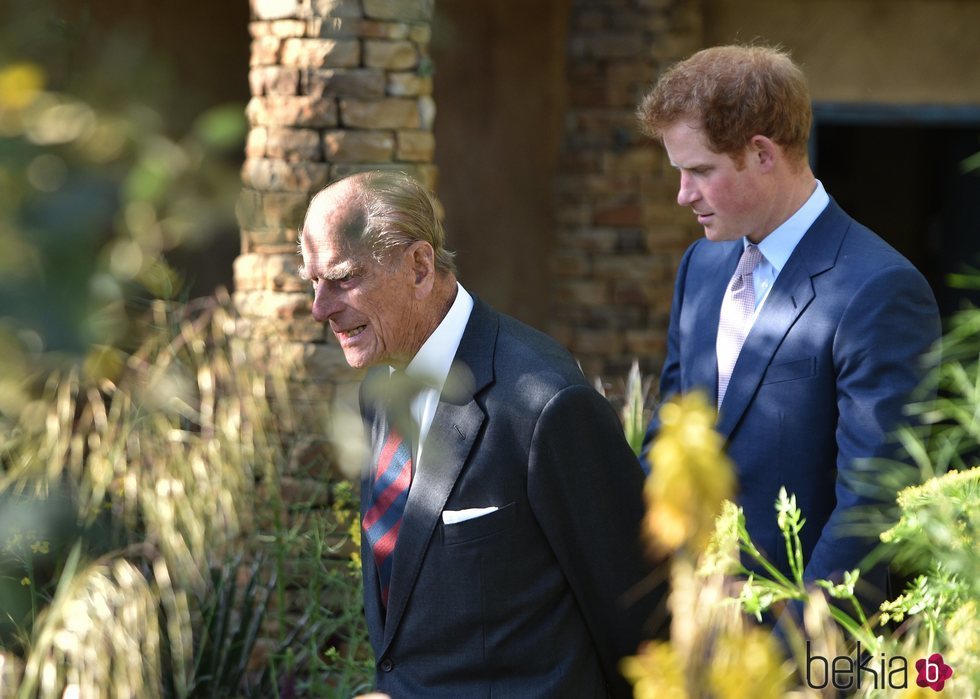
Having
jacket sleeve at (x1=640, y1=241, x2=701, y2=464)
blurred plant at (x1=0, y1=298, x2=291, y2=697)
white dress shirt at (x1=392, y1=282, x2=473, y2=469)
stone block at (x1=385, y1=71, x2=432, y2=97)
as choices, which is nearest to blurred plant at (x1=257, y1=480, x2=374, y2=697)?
blurred plant at (x1=0, y1=298, x2=291, y2=697)

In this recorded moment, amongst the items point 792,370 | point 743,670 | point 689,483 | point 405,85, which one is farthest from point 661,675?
point 405,85

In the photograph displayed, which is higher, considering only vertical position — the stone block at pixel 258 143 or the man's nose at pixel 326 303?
the stone block at pixel 258 143

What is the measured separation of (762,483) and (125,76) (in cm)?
194

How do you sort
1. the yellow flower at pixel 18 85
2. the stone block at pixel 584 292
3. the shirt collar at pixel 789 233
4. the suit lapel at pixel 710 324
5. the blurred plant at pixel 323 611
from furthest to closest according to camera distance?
the stone block at pixel 584 292
the blurred plant at pixel 323 611
the suit lapel at pixel 710 324
the shirt collar at pixel 789 233
the yellow flower at pixel 18 85

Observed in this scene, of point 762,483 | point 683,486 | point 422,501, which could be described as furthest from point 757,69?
point 683,486

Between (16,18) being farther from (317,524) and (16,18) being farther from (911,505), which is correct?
(317,524)

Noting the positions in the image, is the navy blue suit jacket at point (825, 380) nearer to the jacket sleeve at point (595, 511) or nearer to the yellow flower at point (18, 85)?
the jacket sleeve at point (595, 511)

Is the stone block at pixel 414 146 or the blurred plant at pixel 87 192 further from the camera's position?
the stone block at pixel 414 146

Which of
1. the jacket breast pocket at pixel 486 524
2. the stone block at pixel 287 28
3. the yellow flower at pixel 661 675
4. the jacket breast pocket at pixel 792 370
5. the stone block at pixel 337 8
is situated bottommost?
the jacket breast pocket at pixel 486 524

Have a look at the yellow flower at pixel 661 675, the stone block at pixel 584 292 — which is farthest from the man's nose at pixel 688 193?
the stone block at pixel 584 292

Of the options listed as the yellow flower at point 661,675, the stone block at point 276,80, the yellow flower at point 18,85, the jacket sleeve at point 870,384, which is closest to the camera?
the yellow flower at point 18,85

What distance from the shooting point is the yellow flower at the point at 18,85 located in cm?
76

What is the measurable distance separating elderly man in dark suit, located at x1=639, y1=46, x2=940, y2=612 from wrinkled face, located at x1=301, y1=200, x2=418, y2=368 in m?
0.60

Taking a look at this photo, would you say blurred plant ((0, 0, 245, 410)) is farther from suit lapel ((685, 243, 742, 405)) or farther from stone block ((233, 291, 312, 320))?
stone block ((233, 291, 312, 320))
